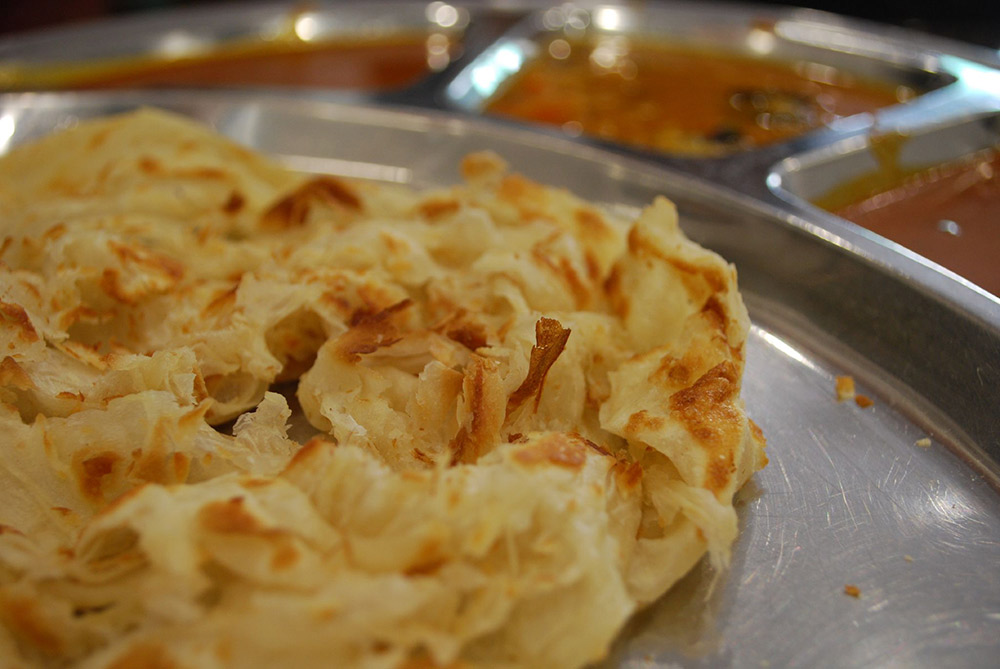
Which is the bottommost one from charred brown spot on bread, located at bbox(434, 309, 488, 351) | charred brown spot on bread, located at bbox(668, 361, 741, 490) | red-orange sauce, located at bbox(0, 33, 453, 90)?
red-orange sauce, located at bbox(0, 33, 453, 90)

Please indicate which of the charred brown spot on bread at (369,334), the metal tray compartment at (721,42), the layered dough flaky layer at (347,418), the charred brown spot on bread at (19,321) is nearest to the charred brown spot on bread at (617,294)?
the layered dough flaky layer at (347,418)

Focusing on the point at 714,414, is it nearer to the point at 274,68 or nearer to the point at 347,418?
the point at 347,418

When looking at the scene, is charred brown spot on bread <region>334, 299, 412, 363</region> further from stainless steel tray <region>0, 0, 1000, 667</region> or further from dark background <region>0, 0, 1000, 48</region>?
dark background <region>0, 0, 1000, 48</region>

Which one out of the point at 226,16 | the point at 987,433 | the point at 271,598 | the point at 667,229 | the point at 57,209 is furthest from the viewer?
the point at 226,16

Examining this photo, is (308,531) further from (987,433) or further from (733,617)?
(987,433)

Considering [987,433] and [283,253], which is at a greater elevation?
[283,253]

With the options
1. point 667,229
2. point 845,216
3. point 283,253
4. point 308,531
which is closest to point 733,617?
point 308,531

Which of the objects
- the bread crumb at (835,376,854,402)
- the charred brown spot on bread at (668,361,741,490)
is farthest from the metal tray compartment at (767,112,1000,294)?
the charred brown spot on bread at (668,361,741,490)
